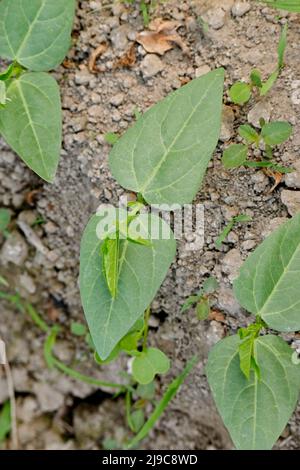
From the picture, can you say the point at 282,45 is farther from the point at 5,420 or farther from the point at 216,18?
the point at 5,420

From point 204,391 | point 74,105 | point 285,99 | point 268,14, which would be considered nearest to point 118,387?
point 204,391

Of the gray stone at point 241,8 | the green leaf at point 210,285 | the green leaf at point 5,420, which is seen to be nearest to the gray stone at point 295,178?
the green leaf at point 210,285

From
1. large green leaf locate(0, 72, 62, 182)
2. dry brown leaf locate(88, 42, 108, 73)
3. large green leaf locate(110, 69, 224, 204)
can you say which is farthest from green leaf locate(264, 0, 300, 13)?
large green leaf locate(0, 72, 62, 182)

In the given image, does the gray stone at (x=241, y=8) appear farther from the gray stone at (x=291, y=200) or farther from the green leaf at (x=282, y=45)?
the gray stone at (x=291, y=200)

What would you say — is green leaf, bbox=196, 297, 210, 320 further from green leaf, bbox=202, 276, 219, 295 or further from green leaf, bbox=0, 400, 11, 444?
green leaf, bbox=0, 400, 11, 444

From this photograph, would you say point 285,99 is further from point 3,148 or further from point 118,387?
point 118,387

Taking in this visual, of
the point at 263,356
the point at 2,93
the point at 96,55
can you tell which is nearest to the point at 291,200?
the point at 263,356

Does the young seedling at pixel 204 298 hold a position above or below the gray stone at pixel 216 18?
below
